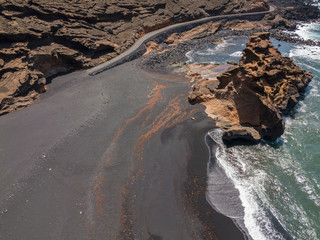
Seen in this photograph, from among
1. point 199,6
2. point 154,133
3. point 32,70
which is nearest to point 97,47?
point 32,70

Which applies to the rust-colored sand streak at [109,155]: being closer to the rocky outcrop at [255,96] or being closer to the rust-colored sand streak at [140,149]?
the rust-colored sand streak at [140,149]

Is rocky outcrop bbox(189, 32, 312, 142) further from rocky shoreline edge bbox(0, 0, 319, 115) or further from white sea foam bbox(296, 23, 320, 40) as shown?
white sea foam bbox(296, 23, 320, 40)

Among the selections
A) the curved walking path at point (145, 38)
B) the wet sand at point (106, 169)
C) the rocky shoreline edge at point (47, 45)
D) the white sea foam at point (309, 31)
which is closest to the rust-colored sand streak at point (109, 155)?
the wet sand at point (106, 169)

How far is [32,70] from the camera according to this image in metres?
25.9

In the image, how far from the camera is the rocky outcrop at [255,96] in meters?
18.6

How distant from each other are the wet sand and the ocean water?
1040 millimetres

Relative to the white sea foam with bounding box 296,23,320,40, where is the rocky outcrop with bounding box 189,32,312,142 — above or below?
above

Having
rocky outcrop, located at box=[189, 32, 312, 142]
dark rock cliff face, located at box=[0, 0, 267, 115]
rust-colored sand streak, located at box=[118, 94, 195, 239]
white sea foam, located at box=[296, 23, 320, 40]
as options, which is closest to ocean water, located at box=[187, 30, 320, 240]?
rocky outcrop, located at box=[189, 32, 312, 142]

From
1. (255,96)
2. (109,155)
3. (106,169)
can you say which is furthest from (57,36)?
(255,96)

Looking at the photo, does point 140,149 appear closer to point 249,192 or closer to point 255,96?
point 249,192

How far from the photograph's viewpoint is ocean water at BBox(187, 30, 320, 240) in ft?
42.3

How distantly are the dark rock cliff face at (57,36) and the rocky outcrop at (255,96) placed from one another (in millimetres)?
17792

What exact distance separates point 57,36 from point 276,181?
30926 mm

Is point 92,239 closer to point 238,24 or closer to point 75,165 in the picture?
point 75,165
